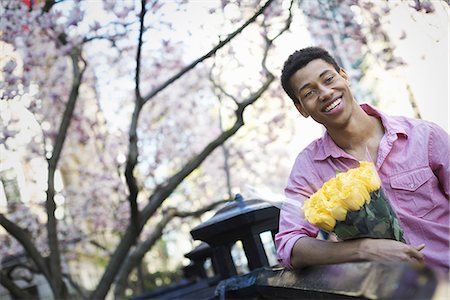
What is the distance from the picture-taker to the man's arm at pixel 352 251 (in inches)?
72.8

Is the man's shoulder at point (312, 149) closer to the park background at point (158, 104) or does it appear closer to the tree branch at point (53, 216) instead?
the park background at point (158, 104)

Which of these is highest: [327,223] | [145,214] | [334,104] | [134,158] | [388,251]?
[134,158]

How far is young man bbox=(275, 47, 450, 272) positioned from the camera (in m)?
2.15

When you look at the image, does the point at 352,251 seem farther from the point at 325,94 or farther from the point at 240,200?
→ the point at 240,200

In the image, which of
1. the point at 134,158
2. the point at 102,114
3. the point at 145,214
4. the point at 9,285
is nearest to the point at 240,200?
the point at 134,158

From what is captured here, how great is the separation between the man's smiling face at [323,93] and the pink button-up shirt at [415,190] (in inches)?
7.9

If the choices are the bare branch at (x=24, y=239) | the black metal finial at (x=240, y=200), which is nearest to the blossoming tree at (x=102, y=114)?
the bare branch at (x=24, y=239)

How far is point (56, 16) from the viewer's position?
6.23 metres

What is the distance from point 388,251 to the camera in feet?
6.07

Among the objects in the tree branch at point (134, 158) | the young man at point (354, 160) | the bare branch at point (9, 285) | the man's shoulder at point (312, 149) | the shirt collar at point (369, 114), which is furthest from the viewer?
the bare branch at point (9, 285)

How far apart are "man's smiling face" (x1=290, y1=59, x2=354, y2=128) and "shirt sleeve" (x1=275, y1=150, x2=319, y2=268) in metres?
0.26

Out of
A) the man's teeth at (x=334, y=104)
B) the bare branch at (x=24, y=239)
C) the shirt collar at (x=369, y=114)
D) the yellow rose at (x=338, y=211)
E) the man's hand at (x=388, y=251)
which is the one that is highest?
the bare branch at (x=24, y=239)

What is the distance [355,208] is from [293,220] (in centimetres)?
45

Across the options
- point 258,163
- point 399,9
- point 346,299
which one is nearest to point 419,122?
point 346,299
